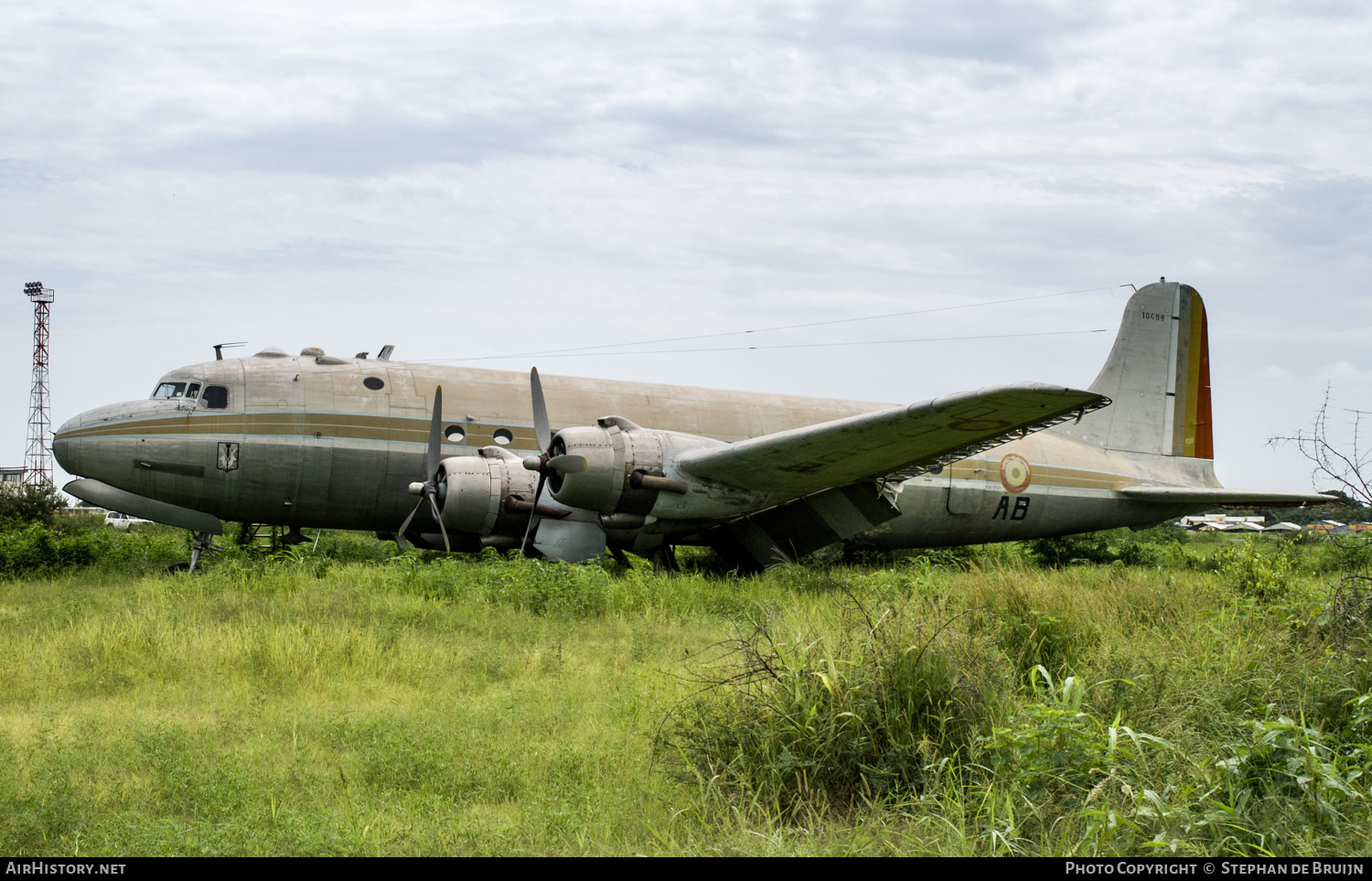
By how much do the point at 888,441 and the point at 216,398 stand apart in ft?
33.3

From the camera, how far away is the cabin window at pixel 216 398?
14742 mm

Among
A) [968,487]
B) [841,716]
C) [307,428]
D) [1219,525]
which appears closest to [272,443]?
[307,428]

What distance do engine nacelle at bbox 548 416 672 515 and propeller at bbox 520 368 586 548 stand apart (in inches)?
2.8

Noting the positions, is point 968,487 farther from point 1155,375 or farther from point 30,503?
point 30,503

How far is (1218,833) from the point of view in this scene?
361 centimetres

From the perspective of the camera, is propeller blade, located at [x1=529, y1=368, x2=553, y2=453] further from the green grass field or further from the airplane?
the green grass field

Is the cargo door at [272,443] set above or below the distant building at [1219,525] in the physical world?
above

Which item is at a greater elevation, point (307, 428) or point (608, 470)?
point (307, 428)

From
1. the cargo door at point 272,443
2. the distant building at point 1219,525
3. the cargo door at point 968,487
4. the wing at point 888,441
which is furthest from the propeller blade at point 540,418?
the distant building at point 1219,525

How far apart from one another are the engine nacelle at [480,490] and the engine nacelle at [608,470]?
1.53 metres

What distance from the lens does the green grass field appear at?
155 inches

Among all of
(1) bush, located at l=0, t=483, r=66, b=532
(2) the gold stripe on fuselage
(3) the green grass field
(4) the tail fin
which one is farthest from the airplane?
(1) bush, located at l=0, t=483, r=66, b=532

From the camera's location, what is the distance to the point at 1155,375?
19734 millimetres

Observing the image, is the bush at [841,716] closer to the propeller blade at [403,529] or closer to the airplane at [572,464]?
the airplane at [572,464]
